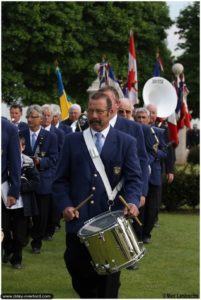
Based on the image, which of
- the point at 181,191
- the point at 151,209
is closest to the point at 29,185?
the point at 151,209

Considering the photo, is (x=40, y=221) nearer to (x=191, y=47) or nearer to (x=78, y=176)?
(x=78, y=176)

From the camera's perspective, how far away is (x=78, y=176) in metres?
7.27

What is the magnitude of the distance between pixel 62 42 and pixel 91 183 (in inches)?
1486

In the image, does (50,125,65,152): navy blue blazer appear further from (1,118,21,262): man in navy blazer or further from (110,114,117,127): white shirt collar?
(110,114,117,127): white shirt collar

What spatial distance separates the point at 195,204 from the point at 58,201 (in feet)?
39.5

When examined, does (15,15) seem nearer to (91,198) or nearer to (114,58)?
(114,58)

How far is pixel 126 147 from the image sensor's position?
291 inches

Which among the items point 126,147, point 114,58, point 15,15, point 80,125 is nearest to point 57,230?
point 80,125

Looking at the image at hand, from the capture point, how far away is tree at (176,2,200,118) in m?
57.8

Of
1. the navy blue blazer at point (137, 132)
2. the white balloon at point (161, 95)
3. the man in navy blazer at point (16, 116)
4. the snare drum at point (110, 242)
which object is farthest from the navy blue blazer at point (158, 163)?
the snare drum at point (110, 242)

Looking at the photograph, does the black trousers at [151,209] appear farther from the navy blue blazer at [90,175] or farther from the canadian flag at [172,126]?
the navy blue blazer at [90,175]

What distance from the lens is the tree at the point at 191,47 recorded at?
5778 centimetres

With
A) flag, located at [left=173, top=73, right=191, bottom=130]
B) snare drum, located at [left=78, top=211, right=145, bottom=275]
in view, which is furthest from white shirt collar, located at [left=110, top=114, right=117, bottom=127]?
flag, located at [left=173, top=73, right=191, bottom=130]

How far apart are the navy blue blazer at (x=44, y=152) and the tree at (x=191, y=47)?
45.7 metres
